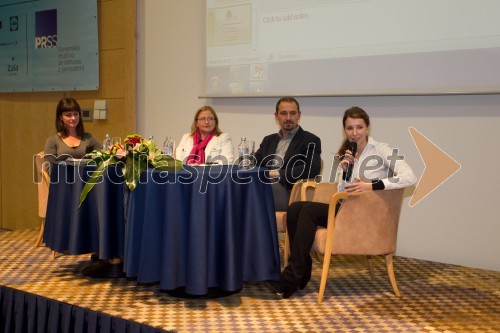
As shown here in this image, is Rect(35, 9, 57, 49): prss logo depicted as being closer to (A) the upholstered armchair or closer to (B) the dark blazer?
(B) the dark blazer

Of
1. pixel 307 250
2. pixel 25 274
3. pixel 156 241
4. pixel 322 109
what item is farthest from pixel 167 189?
pixel 322 109

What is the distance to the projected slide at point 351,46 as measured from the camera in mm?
4066

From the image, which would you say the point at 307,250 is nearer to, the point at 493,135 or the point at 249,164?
the point at 249,164

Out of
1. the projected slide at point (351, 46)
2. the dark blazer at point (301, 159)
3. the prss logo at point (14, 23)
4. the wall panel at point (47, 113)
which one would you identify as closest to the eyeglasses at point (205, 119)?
the dark blazer at point (301, 159)

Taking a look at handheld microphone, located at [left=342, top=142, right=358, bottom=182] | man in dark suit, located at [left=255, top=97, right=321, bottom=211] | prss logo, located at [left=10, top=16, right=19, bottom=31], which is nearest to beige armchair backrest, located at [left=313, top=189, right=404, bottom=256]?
handheld microphone, located at [left=342, top=142, right=358, bottom=182]

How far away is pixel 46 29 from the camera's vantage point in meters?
6.63

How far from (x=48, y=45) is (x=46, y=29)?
0.18 meters

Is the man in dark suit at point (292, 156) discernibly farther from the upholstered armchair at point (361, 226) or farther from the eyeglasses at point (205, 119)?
the upholstered armchair at point (361, 226)

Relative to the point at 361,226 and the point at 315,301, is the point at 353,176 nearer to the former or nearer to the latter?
the point at 361,226

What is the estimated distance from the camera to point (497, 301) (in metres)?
3.48

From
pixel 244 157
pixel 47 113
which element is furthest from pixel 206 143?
pixel 47 113

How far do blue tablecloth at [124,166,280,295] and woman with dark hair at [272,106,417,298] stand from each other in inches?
6.6

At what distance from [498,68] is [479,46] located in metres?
0.20

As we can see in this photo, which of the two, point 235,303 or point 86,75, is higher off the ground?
point 86,75
